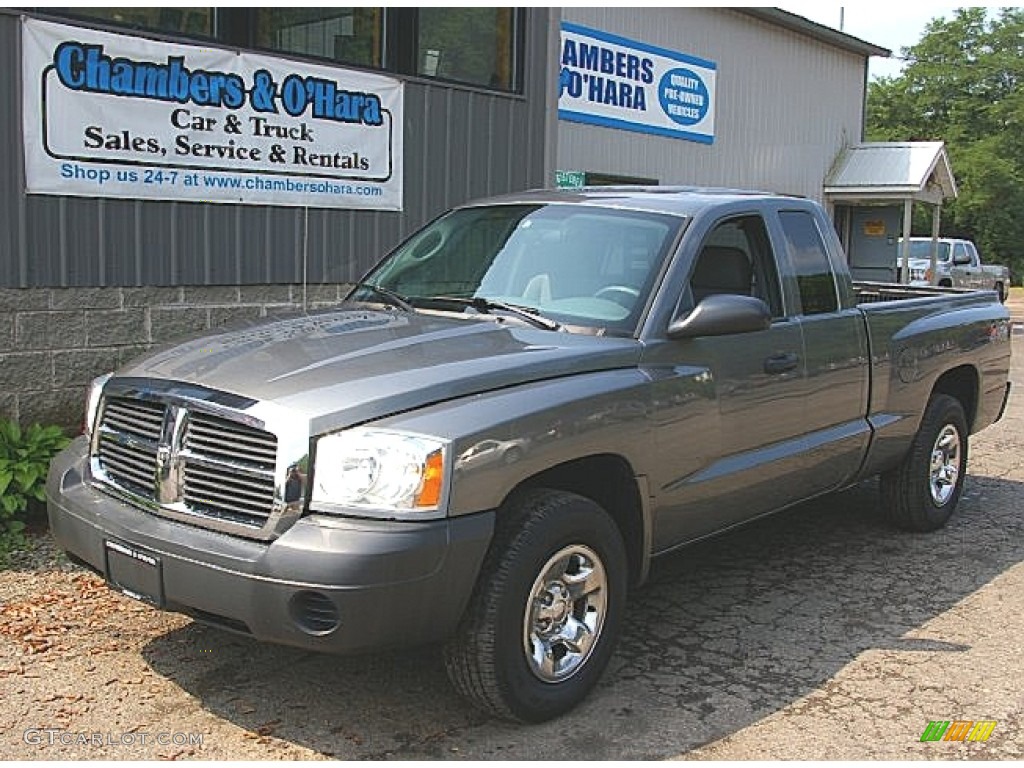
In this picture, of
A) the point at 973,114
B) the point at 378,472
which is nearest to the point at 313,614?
the point at 378,472

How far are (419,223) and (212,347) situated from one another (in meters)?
4.76

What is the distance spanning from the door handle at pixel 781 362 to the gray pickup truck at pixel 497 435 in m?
0.01

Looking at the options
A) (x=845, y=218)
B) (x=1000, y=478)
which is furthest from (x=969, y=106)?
(x=1000, y=478)

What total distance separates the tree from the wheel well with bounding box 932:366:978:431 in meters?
40.7

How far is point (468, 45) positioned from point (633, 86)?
25.5ft

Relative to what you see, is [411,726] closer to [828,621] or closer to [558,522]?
[558,522]

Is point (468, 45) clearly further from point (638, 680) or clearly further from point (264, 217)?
point (638, 680)

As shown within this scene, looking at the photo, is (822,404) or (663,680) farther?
(822,404)

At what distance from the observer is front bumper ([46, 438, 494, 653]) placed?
11.3 ft

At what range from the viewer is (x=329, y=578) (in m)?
3.44

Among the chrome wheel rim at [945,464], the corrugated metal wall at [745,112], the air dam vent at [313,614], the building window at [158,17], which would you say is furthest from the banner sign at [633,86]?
the air dam vent at [313,614]

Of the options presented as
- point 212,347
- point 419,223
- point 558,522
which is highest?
point 419,223

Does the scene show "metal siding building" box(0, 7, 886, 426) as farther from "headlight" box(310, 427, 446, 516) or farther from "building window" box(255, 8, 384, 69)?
"headlight" box(310, 427, 446, 516)

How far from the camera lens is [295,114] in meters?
7.93
